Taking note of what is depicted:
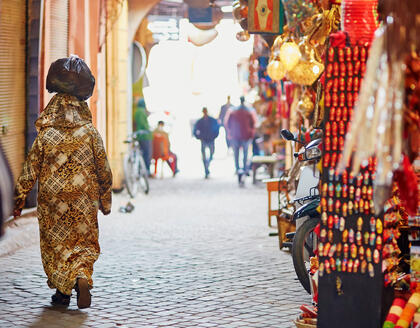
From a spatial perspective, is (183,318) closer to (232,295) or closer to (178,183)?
(232,295)

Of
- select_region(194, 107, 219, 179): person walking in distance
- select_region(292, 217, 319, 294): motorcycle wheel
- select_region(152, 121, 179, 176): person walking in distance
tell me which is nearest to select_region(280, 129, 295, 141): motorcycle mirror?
select_region(292, 217, 319, 294): motorcycle wheel

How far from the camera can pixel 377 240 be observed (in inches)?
227

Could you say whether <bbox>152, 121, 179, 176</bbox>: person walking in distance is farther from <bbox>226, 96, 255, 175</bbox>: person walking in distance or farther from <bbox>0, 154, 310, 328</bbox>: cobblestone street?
<bbox>0, 154, 310, 328</bbox>: cobblestone street

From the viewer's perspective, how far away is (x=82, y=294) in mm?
7305

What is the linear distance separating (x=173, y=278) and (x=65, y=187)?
6.23 ft

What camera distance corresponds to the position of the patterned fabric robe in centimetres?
741

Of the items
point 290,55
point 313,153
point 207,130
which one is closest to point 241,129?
point 207,130

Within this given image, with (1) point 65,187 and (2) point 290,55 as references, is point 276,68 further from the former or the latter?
(1) point 65,187

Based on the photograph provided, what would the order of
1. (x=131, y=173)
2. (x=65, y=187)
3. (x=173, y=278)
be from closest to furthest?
(x=65, y=187) < (x=173, y=278) < (x=131, y=173)

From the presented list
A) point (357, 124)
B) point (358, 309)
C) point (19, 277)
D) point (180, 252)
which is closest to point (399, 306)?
point (358, 309)

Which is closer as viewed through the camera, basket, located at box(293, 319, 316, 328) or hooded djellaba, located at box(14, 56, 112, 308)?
basket, located at box(293, 319, 316, 328)

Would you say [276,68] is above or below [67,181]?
above

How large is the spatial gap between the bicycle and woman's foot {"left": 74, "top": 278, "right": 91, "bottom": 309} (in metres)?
9.94

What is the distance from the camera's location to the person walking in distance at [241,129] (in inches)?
896
